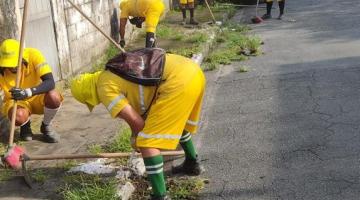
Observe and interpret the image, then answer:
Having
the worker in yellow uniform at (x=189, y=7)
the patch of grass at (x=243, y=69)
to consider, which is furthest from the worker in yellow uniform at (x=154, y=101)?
the worker in yellow uniform at (x=189, y=7)

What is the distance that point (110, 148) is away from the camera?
4.93 m

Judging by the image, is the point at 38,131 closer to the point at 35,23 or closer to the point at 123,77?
the point at 35,23

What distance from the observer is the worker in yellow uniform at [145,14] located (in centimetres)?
891

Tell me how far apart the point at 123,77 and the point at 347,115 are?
2997 millimetres

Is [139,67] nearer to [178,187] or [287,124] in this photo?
[178,187]

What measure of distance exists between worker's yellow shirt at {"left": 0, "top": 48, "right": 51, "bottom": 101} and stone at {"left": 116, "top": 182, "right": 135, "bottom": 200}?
1.61 m

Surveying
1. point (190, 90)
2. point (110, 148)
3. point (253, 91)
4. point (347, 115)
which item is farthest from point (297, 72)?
point (190, 90)

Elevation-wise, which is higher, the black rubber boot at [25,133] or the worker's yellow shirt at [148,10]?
the worker's yellow shirt at [148,10]

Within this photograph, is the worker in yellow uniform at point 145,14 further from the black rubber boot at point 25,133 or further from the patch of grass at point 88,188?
the patch of grass at point 88,188

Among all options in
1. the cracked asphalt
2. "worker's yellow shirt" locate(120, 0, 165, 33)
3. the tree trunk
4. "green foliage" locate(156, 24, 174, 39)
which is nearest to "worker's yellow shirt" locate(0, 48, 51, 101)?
the tree trunk

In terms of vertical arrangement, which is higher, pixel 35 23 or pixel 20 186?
pixel 35 23

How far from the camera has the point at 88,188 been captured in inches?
157

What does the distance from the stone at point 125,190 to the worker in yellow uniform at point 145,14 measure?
4817 millimetres

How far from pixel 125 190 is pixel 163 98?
3.02 ft
